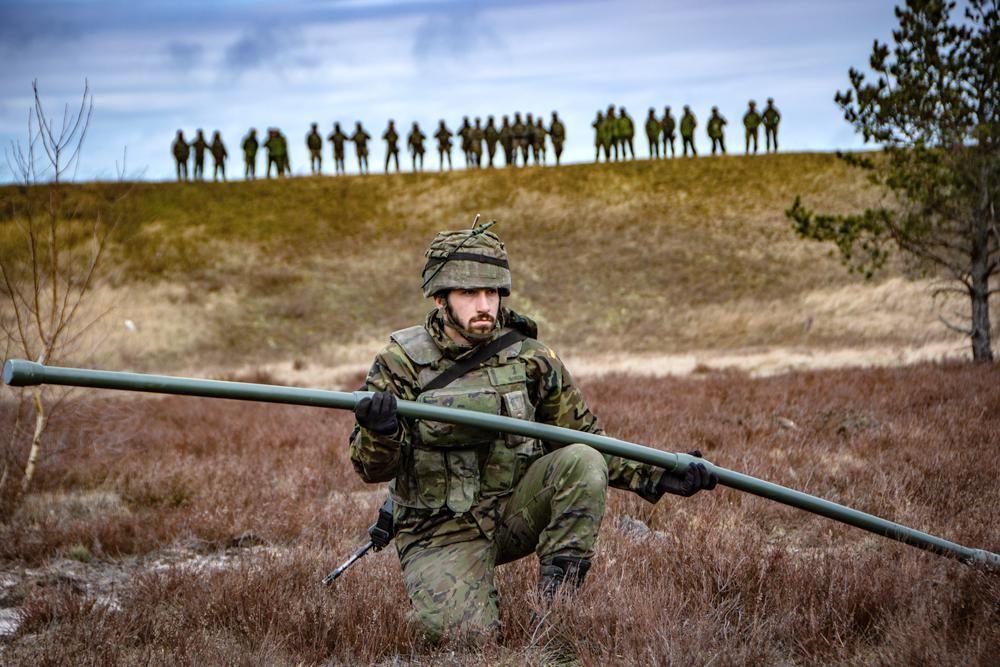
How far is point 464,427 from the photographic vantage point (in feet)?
11.7

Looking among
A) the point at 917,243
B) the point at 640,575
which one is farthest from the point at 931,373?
the point at 640,575

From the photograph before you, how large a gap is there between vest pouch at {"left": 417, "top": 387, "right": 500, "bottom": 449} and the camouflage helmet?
1.46 feet

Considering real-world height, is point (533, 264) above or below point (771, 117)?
below

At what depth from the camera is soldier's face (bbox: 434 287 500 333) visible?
3594 mm

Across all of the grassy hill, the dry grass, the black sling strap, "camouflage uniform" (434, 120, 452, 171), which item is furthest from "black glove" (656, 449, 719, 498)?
"camouflage uniform" (434, 120, 452, 171)

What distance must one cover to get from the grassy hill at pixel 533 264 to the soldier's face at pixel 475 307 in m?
19.3

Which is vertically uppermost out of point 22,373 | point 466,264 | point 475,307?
point 466,264

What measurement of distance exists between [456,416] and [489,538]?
684mm

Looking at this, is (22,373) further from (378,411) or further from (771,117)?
(771,117)

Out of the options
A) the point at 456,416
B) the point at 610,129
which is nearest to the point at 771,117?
the point at 610,129

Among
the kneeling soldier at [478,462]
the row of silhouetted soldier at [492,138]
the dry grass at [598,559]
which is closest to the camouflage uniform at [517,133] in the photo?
the row of silhouetted soldier at [492,138]

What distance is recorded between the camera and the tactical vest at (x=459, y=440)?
11.6 feet

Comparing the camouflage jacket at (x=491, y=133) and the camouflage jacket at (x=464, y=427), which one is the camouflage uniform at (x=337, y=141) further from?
the camouflage jacket at (x=464, y=427)

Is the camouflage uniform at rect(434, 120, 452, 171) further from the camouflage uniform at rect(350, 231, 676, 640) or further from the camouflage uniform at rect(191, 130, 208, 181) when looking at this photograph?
the camouflage uniform at rect(350, 231, 676, 640)
